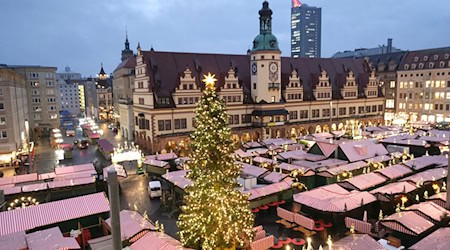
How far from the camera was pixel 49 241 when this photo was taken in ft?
55.1

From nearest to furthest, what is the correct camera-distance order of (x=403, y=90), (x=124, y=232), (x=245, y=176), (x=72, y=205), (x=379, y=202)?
(x=124, y=232) < (x=72, y=205) < (x=379, y=202) < (x=245, y=176) < (x=403, y=90)

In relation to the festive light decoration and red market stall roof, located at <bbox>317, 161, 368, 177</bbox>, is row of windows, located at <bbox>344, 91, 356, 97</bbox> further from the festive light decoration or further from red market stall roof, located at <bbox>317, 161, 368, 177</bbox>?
the festive light decoration

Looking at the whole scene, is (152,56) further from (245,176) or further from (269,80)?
(245,176)

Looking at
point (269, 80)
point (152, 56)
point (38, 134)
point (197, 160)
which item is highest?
point (152, 56)

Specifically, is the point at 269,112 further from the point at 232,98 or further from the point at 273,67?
the point at 273,67

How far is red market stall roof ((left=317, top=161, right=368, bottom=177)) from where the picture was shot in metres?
28.5

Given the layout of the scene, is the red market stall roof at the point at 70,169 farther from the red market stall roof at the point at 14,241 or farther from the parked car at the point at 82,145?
the parked car at the point at 82,145

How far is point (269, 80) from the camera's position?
185 ft

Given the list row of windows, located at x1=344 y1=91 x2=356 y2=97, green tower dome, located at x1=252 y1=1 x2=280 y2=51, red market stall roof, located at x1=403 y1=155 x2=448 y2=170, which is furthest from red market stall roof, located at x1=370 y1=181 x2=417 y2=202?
row of windows, located at x1=344 y1=91 x2=356 y2=97

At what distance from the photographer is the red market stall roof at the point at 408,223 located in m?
17.4

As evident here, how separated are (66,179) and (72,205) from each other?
8.51 m

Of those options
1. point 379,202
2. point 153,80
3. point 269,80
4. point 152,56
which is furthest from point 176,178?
point 269,80

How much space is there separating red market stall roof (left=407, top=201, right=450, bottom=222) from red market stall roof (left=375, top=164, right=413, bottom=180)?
738 cm

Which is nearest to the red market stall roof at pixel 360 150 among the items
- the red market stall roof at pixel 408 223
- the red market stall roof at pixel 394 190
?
the red market stall roof at pixel 394 190
